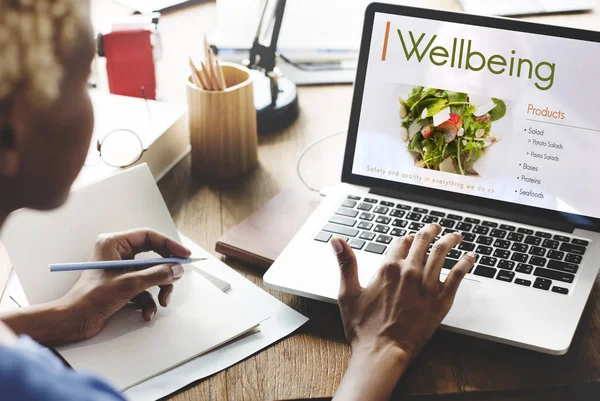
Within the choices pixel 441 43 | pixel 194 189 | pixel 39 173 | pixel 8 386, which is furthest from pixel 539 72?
pixel 8 386

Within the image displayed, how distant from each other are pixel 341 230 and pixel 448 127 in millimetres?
215

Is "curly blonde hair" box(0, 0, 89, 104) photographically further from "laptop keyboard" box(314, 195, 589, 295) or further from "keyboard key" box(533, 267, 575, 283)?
"keyboard key" box(533, 267, 575, 283)

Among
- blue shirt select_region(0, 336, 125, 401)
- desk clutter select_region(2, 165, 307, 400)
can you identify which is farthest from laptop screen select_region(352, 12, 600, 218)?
blue shirt select_region(0, 336, 125, 401)

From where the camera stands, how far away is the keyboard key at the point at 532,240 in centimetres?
91

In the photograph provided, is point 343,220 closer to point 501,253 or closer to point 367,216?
point 367,216

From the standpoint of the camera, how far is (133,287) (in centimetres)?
81

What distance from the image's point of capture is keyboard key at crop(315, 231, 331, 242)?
0.94 meters

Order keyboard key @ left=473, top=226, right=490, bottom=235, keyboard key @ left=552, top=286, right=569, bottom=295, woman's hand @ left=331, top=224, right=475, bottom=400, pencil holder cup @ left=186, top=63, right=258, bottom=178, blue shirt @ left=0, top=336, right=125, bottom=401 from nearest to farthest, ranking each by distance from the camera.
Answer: blue shirt @ left=0, top=336, right=125, bottom=401
woman's hand @ left=331, top=224, right=475, bottom=400
keyboard key @ left=552, top=286, right=569, bottom=295
keyboard key @ left=473, top=226, right=490, bottom=235
pencil holder cup @ left=186, top=63, right=258, bottom=178

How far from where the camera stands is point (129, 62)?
1273 mm

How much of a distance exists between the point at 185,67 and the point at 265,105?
31 centimetres

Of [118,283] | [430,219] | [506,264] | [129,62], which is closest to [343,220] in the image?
[430,219]

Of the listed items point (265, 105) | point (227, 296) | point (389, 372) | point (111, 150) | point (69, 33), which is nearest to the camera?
point (69, 33)

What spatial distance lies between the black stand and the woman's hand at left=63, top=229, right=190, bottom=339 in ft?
1.51

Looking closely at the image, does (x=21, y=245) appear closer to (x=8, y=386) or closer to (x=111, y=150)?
(x=111, y=150)
